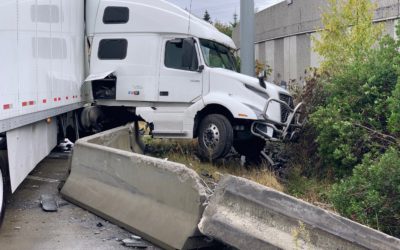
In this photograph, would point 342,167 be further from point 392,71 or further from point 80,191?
point 80,191

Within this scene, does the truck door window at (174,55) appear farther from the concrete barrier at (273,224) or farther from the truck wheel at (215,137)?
the concrete barrier at (273,224)

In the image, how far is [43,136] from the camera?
8508mm

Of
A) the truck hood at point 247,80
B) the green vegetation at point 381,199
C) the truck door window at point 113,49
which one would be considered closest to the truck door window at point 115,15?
the truck door window at point 113,49

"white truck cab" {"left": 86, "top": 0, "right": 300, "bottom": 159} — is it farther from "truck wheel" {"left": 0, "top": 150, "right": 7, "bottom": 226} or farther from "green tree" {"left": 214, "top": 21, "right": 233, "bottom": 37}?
"green tree" {"left": 214, "top": 21, "right": 233, "bottom": 37}

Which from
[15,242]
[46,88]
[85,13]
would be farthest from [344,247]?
A: [85,13]

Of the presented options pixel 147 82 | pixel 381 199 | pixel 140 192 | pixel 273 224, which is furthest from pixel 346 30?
pixel 273 224

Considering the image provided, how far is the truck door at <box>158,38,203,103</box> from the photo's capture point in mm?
10672

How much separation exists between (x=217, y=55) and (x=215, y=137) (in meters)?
2.09

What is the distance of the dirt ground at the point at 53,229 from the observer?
5.65 metres

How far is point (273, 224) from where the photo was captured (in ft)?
15.5

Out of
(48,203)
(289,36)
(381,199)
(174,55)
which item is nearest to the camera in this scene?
(381,199)

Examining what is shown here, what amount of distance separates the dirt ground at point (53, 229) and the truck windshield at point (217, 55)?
14.4 feet

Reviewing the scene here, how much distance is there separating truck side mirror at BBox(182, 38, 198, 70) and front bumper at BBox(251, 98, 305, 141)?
1.79m

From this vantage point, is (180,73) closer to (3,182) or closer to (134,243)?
(3,182)
